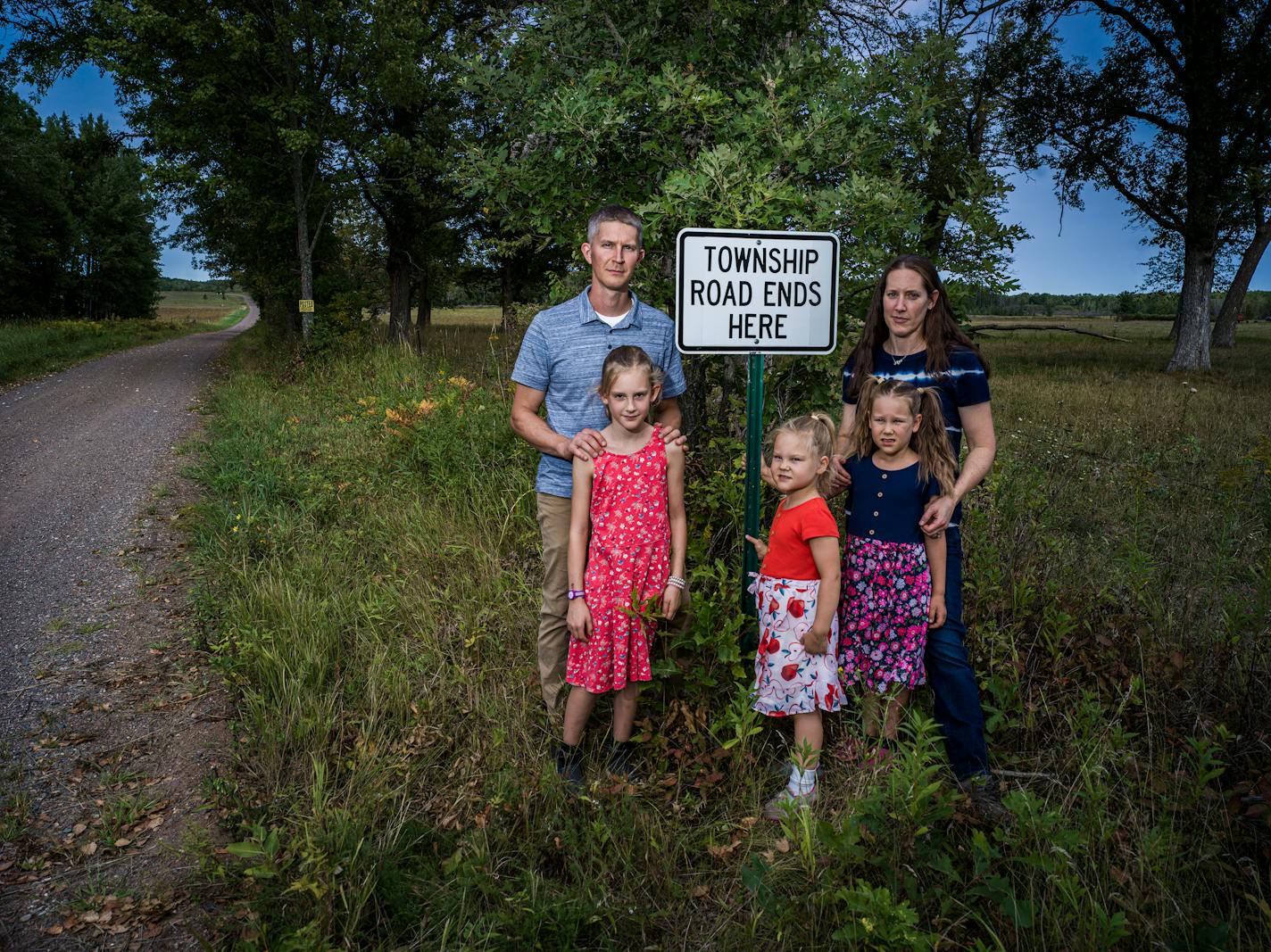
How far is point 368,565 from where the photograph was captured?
4.75 meters

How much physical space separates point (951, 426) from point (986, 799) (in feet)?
4.32

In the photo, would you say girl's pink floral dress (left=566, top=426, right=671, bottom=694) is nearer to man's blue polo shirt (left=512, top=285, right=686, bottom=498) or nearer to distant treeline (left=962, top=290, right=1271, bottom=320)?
man's blue polo shirt (left=512, top=285, right=686, bottom=498)

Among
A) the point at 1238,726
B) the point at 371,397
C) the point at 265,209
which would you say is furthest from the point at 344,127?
the point at 1238,726

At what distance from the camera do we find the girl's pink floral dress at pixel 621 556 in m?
2.87

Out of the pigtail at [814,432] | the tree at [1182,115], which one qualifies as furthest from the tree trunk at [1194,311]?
the pigtail at [814,432]

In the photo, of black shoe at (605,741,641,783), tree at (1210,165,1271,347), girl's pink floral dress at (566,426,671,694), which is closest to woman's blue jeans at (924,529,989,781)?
girl's pink floral dress at (566,426,671,694)

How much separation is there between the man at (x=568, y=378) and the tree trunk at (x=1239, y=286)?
22.2m

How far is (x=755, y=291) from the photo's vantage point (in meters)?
2.87

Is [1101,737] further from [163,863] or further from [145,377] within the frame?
[145,377]

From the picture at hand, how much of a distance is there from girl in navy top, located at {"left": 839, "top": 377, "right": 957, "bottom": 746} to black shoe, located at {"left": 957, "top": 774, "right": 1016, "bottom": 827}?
0.29m

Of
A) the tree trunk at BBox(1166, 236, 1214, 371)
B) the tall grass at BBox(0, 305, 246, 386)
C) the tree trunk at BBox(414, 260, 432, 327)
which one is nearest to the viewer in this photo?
the tall grass at BBox(0, 305, 246, 386)

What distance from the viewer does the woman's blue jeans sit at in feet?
9.19

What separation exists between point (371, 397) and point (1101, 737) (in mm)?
7574

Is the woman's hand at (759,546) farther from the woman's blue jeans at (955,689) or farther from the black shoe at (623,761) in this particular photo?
the black shoe at (623,761)
